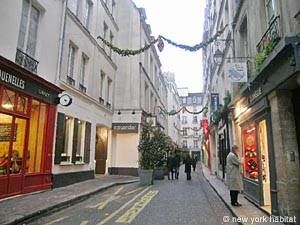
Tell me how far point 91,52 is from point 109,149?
25.4ft

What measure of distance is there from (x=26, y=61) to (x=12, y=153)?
331 cm

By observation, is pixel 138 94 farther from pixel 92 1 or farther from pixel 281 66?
pixel 281 66

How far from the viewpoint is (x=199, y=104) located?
78.3 metres

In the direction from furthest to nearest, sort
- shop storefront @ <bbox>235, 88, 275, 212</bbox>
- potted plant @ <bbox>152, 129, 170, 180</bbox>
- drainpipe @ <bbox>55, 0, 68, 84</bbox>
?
1. potted plant @ <bbox>152, 129, 170, 180</bbox>
2. drainpipe @ <bbox>55, 0, 68, 84</bbox>
3. shop storefront @ <bbox>235, 88, 275, 212</bbox>

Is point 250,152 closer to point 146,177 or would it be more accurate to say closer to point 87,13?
point 146,177

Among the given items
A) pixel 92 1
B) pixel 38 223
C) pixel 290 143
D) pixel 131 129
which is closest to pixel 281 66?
pixel 290 143

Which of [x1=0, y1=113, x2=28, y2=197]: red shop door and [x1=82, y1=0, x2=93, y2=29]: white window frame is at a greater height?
[x1=82, y1=0, x2=93, y2=29]: white window frame

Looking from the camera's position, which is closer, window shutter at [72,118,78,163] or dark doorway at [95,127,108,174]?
window shutter at [72,118,78,163]

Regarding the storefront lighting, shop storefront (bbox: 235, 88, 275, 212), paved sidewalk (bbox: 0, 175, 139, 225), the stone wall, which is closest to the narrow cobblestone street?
paved sidewalk (bbox: 0, 175, 139, 225)

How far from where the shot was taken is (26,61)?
11.3 meters

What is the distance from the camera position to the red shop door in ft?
32.8

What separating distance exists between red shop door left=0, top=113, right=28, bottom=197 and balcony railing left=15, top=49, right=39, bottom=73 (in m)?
1.93

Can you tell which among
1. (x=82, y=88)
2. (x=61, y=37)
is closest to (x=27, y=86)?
(x=61, y=37)

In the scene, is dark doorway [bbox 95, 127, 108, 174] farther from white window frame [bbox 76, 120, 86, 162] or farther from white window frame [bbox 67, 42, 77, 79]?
white window frame [bbox 67, 42, 77, 79]
